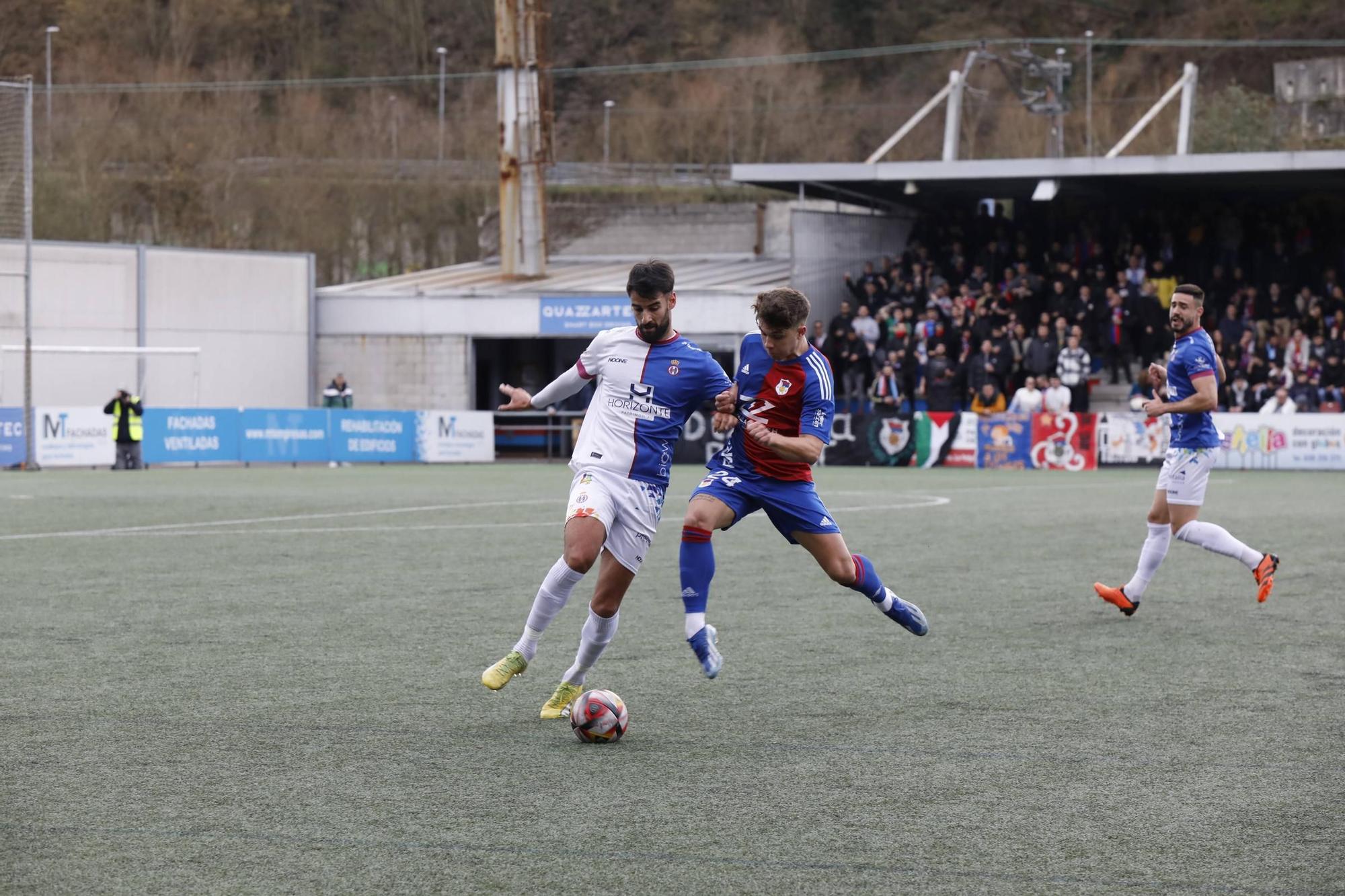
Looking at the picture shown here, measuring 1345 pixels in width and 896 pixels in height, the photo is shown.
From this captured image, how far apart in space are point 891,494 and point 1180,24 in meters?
51.8

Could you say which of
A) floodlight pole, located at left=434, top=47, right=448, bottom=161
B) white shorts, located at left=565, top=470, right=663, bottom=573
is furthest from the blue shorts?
floodlight pole, located at left=434, top=47, right=448, bottom=161

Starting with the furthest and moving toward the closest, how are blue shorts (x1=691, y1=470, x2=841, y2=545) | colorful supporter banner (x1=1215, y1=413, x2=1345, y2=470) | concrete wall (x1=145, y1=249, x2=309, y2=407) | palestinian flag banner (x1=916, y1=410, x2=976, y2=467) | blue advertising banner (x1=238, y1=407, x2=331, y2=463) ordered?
concrete wall (x1=145, y1=249, x2=309, y2=407) → blue advertising banner (x1=238, y1=407, x2=331, y2=463) → palestinian flag banner (x1=916, y1=410, x2=976, y2=467) → colorful supporter banner (x1=1215, y1=413, x2=1345, y2=470) → blue shorts (x1=691, y1=470, x2=841, y2=545)

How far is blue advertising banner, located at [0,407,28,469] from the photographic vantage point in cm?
2877

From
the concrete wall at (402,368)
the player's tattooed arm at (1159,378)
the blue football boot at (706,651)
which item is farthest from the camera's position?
the concrete wall at (402,368)

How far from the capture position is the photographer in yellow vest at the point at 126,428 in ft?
93.9

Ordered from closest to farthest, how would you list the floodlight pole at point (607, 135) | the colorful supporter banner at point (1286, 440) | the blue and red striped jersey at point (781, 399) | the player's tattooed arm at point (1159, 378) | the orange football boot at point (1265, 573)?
the blue and red striped jersey at point (781, 399) → the player's tattooed arm at point (1159, 378) → the orange football boot at point (1265, 573) → the colorful supporter banner at point (1286, 440) → the floodlight pole at point (607, 135)

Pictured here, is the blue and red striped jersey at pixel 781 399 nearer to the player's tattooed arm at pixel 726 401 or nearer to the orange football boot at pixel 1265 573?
the player's tattooed arm at pixel 726 401

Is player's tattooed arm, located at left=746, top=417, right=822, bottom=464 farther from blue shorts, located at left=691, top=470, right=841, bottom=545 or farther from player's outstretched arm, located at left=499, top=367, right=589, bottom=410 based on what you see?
player's outstretched arm, located at left=499, top=367, right=589, bottom=410

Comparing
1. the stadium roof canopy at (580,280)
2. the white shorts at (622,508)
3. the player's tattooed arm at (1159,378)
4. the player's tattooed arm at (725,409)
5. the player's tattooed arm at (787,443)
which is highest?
the stadium roof canopy at (580,280)

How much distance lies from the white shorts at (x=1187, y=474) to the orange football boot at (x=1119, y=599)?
704 millimetres

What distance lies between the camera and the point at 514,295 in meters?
38.5

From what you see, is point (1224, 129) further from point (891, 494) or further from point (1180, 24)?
point (891, 494)

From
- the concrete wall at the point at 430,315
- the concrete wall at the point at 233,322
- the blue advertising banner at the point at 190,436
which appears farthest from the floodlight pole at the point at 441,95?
the blue advertising banner at the point at 190,436

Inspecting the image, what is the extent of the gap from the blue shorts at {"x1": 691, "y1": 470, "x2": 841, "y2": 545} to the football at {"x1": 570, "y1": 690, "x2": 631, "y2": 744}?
4.93 ft
